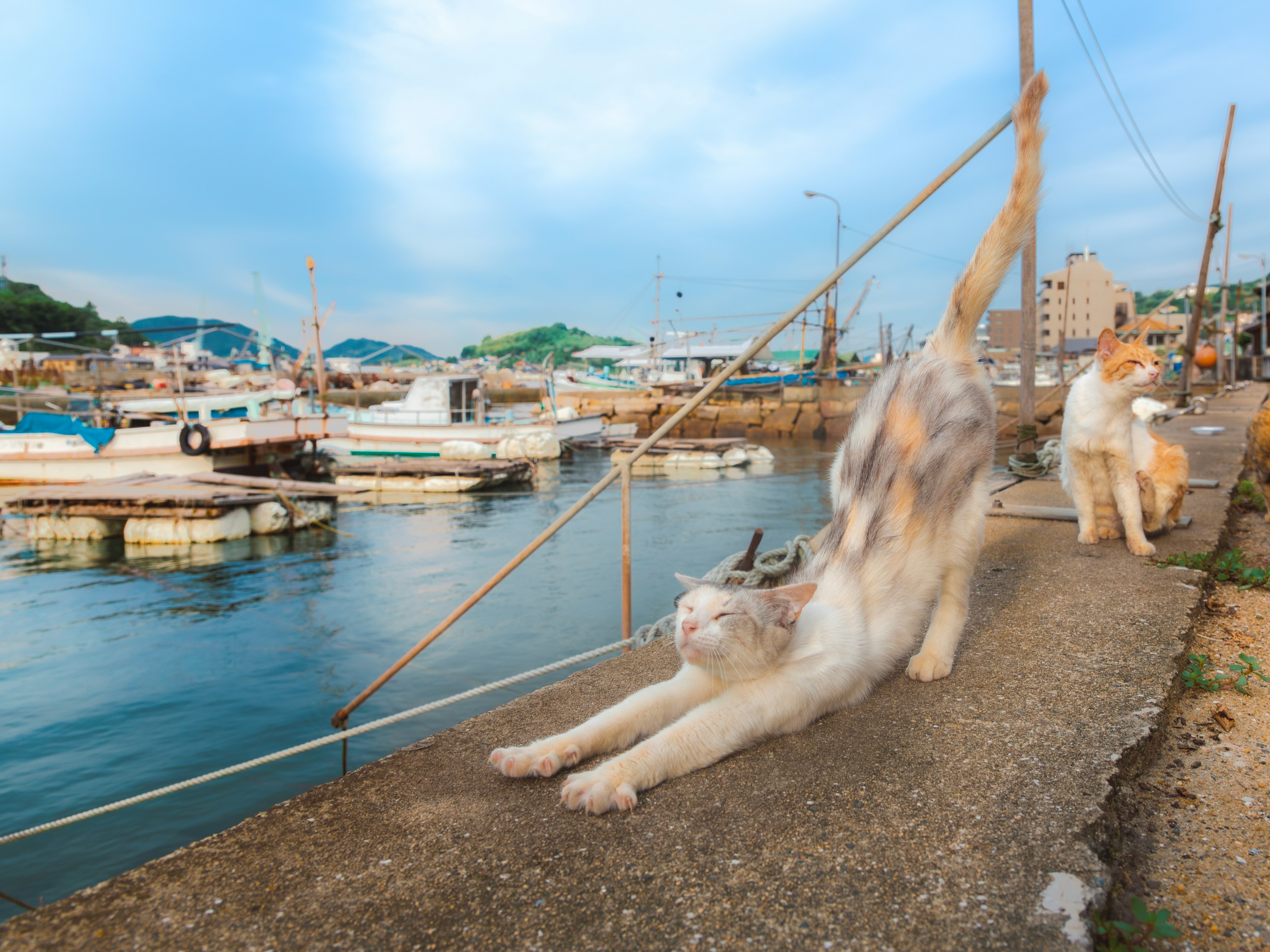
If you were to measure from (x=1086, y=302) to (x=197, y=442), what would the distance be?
85.0m

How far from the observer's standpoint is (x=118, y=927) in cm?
150

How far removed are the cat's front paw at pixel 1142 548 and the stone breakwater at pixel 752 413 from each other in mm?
27446

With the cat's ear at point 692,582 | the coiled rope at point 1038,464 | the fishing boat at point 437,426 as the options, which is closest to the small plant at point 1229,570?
the cat's ear at point 692,582

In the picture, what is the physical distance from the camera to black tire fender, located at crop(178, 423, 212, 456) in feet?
58.7

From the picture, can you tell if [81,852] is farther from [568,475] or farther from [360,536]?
[568,475]

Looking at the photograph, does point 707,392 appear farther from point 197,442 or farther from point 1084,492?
point 197,442

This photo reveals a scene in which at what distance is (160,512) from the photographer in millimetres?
13664

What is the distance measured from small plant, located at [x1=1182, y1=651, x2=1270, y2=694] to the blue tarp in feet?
72.0

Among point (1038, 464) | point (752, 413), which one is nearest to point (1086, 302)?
point (752, 413)

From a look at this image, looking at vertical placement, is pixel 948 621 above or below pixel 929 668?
above

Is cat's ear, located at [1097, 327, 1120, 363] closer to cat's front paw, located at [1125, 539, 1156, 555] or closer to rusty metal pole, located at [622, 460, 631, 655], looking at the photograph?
cat's front paw, located at [1125, 539, 1156, 555]

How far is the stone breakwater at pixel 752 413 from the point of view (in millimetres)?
33500

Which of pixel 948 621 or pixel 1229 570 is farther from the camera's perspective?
pixel 1229 570

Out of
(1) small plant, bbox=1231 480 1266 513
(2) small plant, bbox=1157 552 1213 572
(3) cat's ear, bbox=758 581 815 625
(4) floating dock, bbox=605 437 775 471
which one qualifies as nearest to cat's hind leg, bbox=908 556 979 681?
(3) cat's ear, bbox=758 581 815 625
